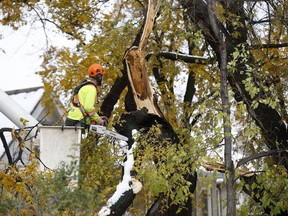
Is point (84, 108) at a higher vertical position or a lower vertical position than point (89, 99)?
lower

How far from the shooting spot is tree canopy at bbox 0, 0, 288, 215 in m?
12.9

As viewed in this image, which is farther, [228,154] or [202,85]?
[202,85]

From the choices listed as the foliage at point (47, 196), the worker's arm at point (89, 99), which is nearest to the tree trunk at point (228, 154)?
the worker's arm at point (89, 99)

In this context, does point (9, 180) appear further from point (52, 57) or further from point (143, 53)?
point (52, 57)

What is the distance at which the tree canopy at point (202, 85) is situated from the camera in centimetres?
1288

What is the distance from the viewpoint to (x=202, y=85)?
71.8ft

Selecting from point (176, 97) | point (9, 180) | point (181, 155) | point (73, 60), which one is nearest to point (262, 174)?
point (181, 155)

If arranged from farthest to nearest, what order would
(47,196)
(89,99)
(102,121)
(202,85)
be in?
(202,85) → (102,121) → (89,99) → (47,196)

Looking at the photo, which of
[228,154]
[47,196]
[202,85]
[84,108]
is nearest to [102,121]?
[84,108]

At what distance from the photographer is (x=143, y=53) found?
13.9 metres

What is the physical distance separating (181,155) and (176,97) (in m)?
13.3

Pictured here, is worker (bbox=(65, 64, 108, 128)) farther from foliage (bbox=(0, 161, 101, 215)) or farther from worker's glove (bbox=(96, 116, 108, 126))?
foliage (bbox=(0, 161, 101, 215))

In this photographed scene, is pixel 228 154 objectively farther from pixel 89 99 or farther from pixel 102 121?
pixel 89 99

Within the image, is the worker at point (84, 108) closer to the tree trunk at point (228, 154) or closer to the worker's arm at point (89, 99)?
the worker's arm at point (89, 99)
